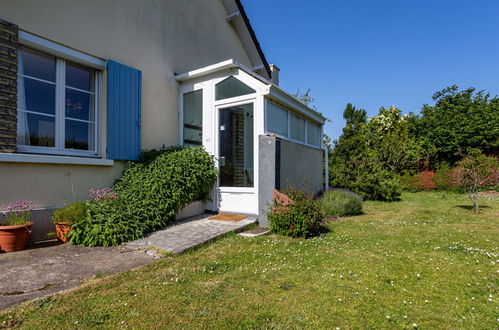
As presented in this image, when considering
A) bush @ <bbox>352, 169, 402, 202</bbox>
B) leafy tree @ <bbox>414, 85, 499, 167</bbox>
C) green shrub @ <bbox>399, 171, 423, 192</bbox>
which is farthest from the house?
leafy tree @ <bbox>414, 85, 499, 167</bbox>

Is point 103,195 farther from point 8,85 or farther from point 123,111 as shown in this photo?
point 8,85

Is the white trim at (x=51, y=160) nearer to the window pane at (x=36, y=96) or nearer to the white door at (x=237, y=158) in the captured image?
the window pane at (x=36, y=96)

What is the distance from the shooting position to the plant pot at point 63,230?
4730mm

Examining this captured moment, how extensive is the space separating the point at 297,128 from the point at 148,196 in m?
4.95

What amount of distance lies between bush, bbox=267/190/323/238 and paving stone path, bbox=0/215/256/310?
842 mm

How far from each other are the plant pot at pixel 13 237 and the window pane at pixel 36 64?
2710 mm

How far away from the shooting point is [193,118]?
767cm

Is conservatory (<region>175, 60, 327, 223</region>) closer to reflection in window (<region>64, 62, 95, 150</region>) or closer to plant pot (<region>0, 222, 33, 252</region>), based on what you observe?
reflection in window (<region>64, 62, 95, 150</region>)

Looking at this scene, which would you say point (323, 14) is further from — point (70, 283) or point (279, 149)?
point (70, 283)

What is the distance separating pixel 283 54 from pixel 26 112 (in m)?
17.1

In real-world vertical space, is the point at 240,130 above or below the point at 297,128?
below

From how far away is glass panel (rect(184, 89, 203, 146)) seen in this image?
24.6 feet

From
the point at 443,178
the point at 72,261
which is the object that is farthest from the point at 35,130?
the point at 443,178

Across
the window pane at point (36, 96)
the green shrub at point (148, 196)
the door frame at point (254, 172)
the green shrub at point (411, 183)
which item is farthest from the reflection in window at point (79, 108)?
the green shrub at point (411, 183)
